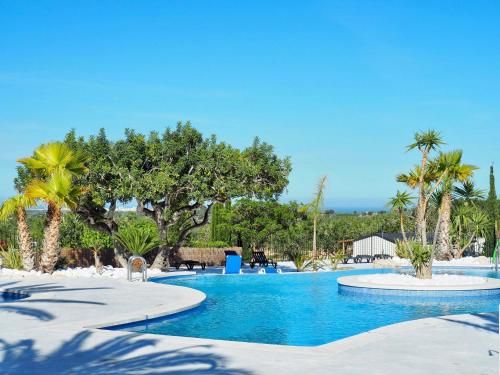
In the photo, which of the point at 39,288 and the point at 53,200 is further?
the point at 53,200

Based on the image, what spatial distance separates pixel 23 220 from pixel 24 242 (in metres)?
0.79

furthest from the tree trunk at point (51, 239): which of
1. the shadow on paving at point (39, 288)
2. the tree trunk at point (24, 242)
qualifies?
the shadow on paving at point (39, 288)

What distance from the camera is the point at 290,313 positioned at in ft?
49.3

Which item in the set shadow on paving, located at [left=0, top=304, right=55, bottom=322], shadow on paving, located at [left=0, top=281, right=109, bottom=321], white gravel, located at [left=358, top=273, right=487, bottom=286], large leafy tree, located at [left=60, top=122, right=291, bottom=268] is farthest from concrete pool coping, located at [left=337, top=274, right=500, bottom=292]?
shadow on paving, located at [left=0, top=304, right=55, bottom=322]

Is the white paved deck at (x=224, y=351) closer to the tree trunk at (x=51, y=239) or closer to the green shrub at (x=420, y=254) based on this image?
the green shrub at (x=420, y=254)

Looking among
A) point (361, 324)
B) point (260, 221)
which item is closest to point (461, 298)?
point (361, 324)

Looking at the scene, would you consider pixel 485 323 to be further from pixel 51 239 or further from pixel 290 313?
pixel 51 239

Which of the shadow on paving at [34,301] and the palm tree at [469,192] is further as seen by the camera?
the palm tree at [469,192]

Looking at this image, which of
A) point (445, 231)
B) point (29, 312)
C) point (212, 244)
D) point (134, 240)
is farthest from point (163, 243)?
point (445, 231)

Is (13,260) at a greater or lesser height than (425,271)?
greater

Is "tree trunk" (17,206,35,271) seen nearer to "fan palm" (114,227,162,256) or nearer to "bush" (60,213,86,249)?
"fan palm" (114,227,162,256)

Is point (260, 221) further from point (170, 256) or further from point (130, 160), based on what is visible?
point (130, 160)

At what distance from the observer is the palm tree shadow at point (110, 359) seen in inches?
300

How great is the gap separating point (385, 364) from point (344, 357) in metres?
0.62
